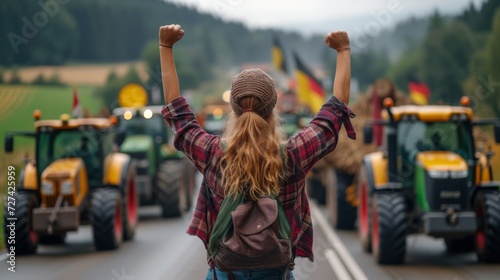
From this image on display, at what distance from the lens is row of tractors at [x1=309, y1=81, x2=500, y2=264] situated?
13.6 metres

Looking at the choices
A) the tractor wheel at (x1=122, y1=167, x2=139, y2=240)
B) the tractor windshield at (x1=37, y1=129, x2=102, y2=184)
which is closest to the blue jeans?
the tractor windshield at (x1=37, y1=129, x2=102, y2=184)

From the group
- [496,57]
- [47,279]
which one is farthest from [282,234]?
[496,57]

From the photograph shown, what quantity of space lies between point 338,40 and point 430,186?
916 cm

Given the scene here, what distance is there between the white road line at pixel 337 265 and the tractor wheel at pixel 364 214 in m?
0.49

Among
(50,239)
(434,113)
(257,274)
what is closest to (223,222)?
(257,274)

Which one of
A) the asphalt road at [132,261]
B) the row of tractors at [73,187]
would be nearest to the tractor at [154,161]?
the asphalt road at [132,261]

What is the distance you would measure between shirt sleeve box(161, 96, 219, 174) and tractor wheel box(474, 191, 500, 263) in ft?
30.4

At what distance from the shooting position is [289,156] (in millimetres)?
4664

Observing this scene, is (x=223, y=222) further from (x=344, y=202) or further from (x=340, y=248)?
(x=344, y=202)

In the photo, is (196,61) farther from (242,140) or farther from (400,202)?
(242,140)

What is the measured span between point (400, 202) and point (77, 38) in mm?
35902

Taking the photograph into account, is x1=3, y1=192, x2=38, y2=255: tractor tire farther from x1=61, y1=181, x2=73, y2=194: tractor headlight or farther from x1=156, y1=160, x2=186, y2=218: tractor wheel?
x1=156, y1=160, x2=186, y2=218: tractor wheel

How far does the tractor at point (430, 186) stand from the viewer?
13570 mm

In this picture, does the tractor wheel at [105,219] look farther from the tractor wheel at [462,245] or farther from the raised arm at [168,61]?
the raised arm at [168,61]
